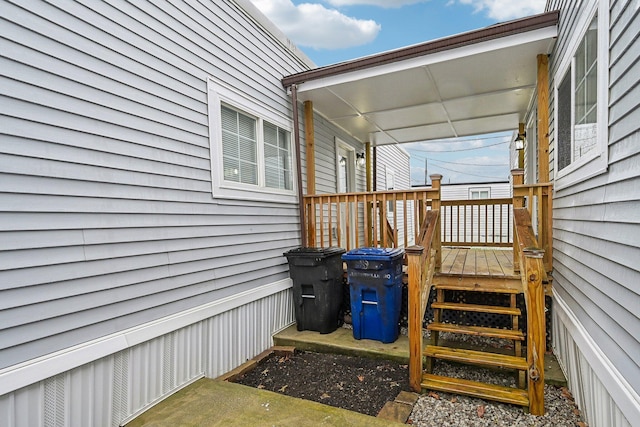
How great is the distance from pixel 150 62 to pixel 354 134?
517cm

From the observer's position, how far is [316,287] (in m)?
4.04

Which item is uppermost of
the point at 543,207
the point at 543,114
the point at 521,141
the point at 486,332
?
the point at 521,141

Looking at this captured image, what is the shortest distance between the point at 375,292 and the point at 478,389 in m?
1.36

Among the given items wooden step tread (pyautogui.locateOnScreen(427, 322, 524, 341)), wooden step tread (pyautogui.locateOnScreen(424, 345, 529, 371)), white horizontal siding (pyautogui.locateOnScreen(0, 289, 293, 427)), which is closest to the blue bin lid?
wooden step tread (pyautogui.locateOnScreen(427, 322, 524, 341))

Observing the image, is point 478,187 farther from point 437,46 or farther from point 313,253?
point 313,253

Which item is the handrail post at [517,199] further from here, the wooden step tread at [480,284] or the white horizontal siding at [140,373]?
the white horizontal siding at [140,373]

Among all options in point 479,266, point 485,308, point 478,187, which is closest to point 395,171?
point 478,187

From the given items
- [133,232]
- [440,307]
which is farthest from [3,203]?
[440,307]

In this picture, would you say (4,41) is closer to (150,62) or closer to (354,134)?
(150,62)

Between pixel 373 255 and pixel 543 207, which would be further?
pixel 373 255

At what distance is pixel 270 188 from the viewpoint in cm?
432

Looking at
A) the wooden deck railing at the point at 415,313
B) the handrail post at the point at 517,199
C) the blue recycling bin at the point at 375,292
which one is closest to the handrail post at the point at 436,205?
the blue recycling bin at the point at 375,292

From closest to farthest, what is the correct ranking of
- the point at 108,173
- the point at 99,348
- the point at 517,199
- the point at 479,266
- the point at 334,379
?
the point at 99,348, the point at 108,173, the point at 334,379, the point at 517,199, the point at 479,266

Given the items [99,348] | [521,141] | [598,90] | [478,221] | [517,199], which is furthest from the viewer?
[478,221]
